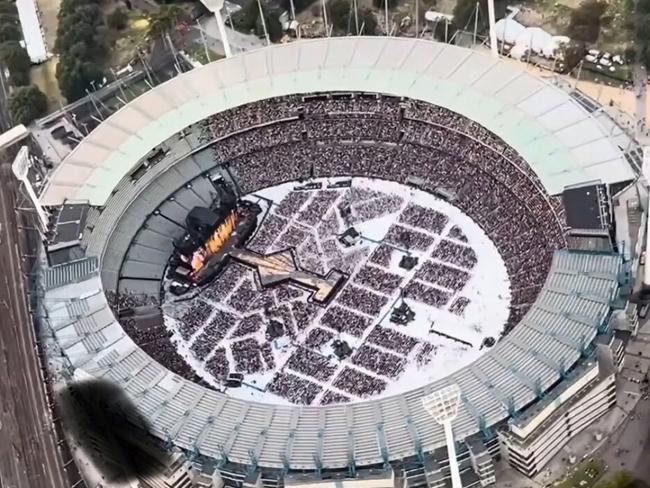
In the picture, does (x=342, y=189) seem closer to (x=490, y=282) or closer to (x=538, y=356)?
(x=490, y=282)

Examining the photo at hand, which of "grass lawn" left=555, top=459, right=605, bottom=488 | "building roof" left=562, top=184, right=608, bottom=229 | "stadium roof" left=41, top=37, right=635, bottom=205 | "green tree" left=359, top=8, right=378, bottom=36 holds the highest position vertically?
"green tree" left=359, top=8, right=378, bottom=36

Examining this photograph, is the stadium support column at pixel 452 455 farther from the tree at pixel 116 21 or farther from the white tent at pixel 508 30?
the tree at pixel 116 21

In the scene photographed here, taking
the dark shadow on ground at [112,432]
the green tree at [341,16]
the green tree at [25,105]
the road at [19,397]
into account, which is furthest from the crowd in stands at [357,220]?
the green tree at [25,105]

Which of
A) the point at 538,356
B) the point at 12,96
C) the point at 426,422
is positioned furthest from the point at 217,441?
the point at 12,96

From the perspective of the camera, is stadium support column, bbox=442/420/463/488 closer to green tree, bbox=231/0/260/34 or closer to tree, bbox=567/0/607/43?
tree, bbox=567/0/607/43

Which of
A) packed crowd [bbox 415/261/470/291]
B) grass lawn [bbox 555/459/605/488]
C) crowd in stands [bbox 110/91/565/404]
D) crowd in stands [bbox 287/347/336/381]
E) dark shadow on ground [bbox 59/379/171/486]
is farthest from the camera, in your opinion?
packed crowd [bbox 415/261/470/291]

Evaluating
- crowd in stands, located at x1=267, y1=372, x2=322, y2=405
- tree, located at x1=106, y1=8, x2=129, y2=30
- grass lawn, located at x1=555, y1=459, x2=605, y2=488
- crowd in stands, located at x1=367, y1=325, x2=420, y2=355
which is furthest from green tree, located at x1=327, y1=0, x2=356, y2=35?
grass lawn, located at x1=555, y1=459, x2=605, y2=488
